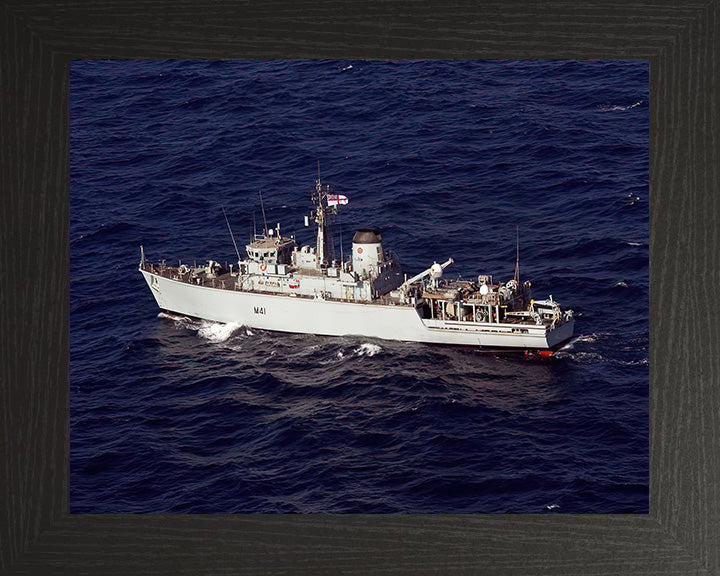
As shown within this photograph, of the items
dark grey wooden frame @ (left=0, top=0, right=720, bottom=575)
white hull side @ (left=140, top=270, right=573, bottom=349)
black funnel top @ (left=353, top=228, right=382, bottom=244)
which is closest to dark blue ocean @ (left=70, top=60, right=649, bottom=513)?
black funnel top @ (left=353, top=228, right=382, bottom=244)

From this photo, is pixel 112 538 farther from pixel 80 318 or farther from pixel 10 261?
pixel 80 318

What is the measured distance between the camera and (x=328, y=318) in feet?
145

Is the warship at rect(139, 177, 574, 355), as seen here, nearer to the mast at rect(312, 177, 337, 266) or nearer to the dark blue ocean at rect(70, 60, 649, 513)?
the mast at rect(312, 177, 337, 266)

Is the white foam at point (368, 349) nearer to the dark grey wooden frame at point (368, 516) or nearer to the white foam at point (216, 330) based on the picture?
the white foam at point (216, 330)

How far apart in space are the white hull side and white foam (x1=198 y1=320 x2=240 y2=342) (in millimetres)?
361

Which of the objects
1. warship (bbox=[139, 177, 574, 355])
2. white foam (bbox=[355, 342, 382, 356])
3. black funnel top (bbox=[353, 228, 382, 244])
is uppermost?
black funnel top (bbox=[353, 228, 382, 244])

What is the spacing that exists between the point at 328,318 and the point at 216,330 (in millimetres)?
4552

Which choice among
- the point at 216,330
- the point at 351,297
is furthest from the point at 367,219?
the point at 216,330

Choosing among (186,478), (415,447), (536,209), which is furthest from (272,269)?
(186,478)

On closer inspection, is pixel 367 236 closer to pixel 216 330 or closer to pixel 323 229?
pixel 323 229

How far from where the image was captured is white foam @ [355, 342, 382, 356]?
41562 millimetres

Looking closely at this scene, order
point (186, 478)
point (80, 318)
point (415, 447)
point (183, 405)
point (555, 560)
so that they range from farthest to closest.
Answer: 1. point (80, 318)
2. point (183, 405)
3. point (415, 447)
4. point (186, 478)
5. point (555, 560)

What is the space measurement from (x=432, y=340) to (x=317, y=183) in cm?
731

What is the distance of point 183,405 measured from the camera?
33344mm
